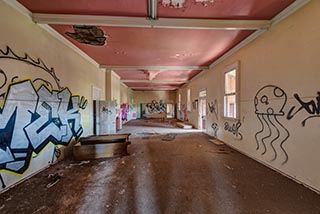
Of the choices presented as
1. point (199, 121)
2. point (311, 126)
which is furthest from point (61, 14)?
point (199, 121)

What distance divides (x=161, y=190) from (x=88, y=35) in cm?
360

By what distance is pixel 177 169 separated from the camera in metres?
3.53

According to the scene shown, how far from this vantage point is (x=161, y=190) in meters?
2.62

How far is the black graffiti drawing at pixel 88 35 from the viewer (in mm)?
3732

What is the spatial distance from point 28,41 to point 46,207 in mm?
2676

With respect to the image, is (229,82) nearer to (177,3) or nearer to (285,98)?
(285,98)

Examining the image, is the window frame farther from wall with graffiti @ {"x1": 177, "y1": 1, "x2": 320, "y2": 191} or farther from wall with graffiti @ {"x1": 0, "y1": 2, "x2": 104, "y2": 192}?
wall with graffiti @ {"x1": 0, "y1": 2, "x2": 104, "y2": 192}

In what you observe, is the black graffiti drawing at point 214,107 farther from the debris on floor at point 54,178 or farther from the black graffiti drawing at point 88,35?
the debris on floor at point 54,178

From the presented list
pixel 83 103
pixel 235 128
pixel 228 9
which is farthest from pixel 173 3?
pixel 83 103

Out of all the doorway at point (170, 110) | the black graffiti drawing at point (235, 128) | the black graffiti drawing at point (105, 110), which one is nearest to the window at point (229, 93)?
the black graffiti drawing at point (235, 128)

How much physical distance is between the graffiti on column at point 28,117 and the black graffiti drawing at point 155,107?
561 inches

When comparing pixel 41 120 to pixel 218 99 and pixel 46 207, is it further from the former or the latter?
pixel 218 99

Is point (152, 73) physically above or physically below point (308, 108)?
above

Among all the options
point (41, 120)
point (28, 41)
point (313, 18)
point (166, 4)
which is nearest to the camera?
point (313, 18)
